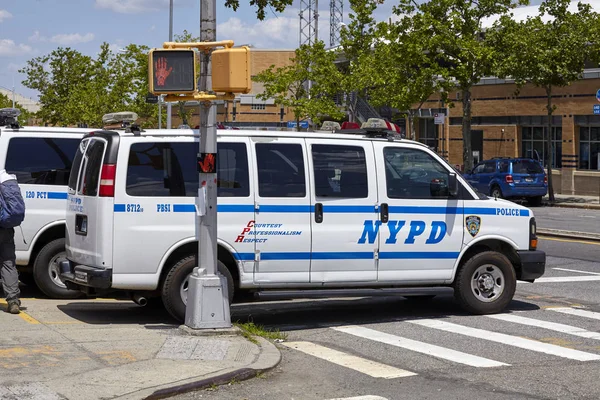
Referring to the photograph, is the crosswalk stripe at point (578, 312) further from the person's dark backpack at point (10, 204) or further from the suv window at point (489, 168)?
the suv window at point (489, 168)

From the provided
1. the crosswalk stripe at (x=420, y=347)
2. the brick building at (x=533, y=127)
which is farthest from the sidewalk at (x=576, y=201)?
the crosswalk stripe at (x=420, y=347)

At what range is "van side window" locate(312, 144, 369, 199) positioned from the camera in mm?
10828

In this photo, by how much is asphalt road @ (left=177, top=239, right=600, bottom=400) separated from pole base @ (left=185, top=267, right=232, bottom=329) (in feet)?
2.30

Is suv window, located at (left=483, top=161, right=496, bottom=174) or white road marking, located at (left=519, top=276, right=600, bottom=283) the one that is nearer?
white road marking, located at (left=519, top=276, right=600, bottom=283)

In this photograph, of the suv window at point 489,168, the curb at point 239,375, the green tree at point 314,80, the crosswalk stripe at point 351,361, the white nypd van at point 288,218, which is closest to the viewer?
the curb at point 239,375

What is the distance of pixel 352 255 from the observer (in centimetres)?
1086

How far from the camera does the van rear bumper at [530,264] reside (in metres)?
11.7

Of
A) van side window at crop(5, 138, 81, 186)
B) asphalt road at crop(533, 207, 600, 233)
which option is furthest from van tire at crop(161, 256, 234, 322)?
asphalt road at crop(533, 207, 600, 233)

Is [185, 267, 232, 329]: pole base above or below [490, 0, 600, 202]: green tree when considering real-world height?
below

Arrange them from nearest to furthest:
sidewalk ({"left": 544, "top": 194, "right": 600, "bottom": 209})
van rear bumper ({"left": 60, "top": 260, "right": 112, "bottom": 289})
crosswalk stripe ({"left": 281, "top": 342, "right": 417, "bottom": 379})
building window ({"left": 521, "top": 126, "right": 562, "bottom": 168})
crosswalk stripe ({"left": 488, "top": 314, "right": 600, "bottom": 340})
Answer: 1. crosswalk stripe ({"left": 281, "top": 342, "right": 417, "bottom": 379})
2. van rear bumper ({"left": 60, "top": 260, "right": 112, "bottom": 289})
3. crosswalk stripe ({"left": 488, "top": 314, "right": 600, "bottom": 340})
4. sidewalk ({"left": 544, "top": 194, "right": 600, "bottom": 209})
5. building window ({"left": 521, "top": 126, "right": 562, "bottom": 168})

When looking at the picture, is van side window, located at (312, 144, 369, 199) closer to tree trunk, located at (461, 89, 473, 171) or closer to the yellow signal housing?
the yellow signal housing

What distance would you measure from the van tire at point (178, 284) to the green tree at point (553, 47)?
2675 centimetres

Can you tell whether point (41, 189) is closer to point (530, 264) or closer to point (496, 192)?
point (530, 264)

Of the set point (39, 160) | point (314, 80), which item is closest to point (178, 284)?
point (39, 160)
